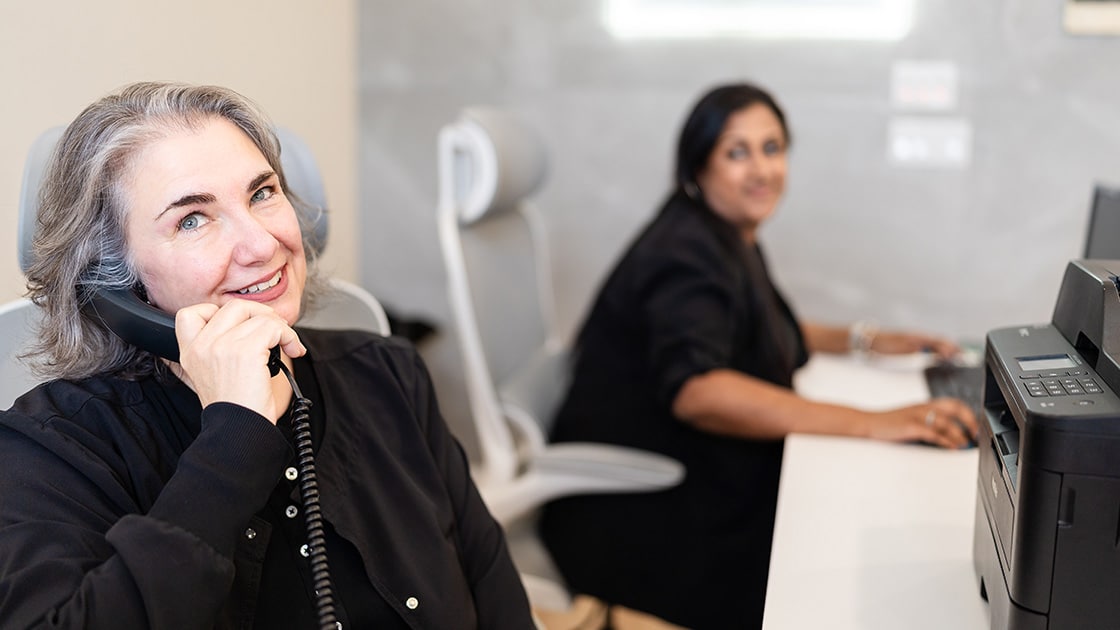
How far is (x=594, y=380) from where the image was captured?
81.9 inches

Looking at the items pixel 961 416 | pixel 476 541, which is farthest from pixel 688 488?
pixel 476 541

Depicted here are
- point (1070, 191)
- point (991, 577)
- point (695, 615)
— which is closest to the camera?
point (991, 577)

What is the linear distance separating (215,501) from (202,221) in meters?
0.29

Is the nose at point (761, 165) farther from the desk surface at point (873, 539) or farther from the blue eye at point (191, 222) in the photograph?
the blue eye at point (191, 222)

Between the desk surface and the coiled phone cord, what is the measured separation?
1.45 feet

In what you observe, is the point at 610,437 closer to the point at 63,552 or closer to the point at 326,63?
the point at 326,63

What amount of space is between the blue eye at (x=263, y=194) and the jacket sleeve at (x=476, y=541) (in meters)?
0.31

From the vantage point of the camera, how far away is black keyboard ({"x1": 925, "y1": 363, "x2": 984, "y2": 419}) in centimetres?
188

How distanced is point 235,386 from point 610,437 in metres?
1.16

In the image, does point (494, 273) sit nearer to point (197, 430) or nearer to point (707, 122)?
point (707, 122)

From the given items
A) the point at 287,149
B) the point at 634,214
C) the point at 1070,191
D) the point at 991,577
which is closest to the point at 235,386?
the point at 287,149

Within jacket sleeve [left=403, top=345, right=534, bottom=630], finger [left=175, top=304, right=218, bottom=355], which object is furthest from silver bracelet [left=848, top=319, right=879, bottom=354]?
finger [left=175, top=304, right=218, bottom=355]

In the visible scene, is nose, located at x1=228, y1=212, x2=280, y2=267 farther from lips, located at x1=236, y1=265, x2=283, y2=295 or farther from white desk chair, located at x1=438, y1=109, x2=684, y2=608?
white desk chair, located at x1=438, y1=109, x2=684, y2=608

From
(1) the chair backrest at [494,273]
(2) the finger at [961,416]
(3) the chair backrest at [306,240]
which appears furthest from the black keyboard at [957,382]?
(3) the chair backrest at [306,240]
